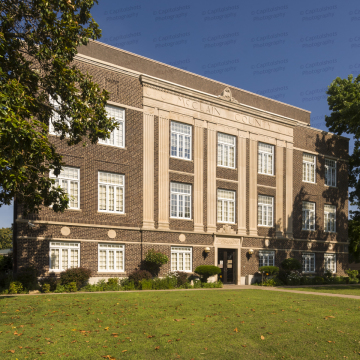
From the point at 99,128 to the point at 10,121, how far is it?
560 centimetres

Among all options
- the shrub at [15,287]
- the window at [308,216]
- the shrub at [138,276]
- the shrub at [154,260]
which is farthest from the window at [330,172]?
the shrub at [15,287]

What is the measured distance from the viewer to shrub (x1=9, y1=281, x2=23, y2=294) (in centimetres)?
2012

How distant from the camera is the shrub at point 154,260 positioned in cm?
2564

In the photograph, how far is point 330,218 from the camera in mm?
38656

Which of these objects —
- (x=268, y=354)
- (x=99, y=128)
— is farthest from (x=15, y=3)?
(x=268, y=354)

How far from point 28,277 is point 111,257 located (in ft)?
17.8

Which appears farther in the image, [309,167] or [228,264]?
[309,167]

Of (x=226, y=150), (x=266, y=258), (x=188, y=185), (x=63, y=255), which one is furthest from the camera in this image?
(x=266, y=258)

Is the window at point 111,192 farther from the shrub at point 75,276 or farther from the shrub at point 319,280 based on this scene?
the shrub at point 319,280

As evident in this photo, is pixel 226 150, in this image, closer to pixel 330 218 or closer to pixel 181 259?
pixel 181 259

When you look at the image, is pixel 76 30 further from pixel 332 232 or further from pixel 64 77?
pixel 332 232

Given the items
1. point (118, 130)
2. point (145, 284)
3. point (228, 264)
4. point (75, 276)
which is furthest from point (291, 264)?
point (75, 276)

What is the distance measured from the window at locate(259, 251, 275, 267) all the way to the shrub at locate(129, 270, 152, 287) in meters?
11.3

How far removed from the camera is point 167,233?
2742 cm
